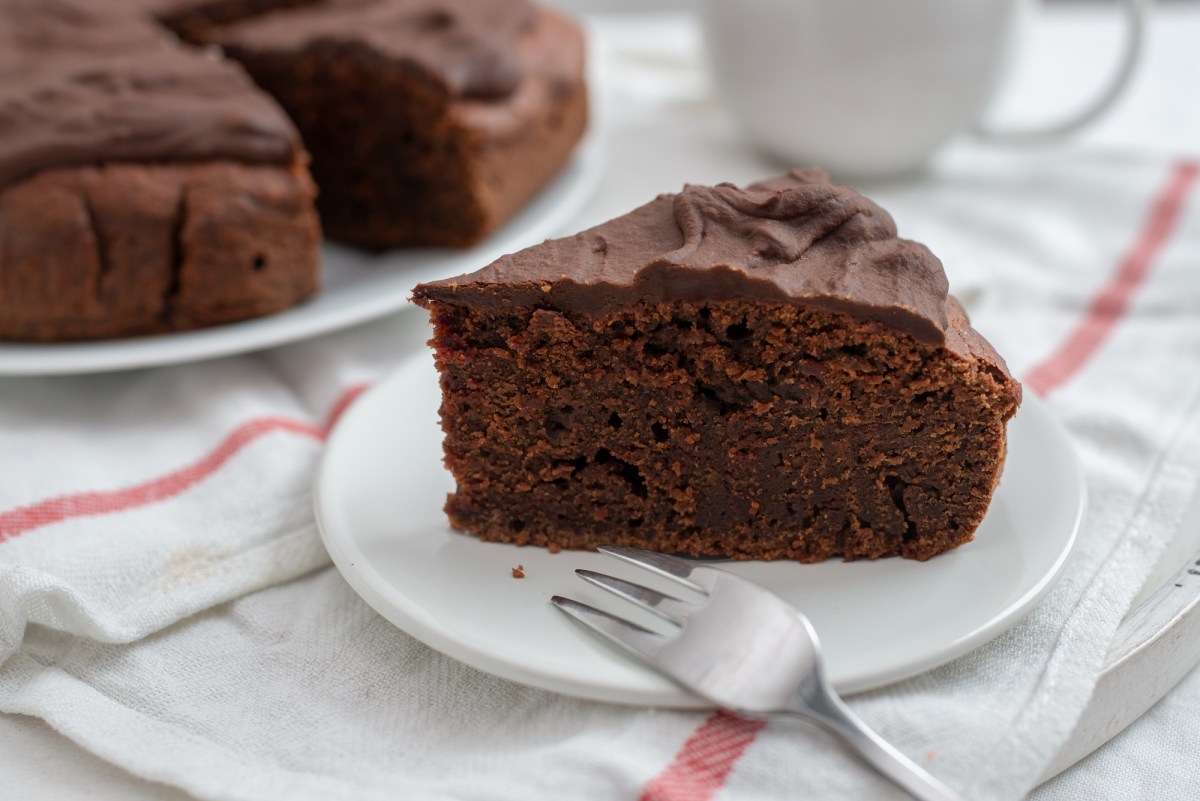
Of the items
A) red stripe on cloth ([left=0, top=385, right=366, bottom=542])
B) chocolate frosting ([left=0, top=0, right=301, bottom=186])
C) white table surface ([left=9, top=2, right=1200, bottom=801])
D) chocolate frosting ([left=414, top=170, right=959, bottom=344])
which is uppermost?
chocolate frosting ([left=414, top=170, right=959, bottom=344])

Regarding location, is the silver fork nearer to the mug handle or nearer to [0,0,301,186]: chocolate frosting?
[0,0,301,186]: chocolate frosting

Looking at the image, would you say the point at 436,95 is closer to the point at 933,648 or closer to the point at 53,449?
the point at 53,449

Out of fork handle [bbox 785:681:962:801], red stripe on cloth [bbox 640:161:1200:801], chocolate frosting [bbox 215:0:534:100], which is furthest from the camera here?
chocolate frosting [bbox 215:0:534:100]

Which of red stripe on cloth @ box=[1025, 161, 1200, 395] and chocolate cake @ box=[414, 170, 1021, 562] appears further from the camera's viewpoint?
red stripe on cloth @ box=[1025, 161, 1200, 395]

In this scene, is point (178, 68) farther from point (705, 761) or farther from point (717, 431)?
point (705, 761)

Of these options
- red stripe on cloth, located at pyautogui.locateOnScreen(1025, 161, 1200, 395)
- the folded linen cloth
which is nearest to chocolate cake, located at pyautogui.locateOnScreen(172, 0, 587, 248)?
the folded linen cloth

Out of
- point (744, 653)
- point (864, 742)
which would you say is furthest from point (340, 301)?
point (864, 742)
